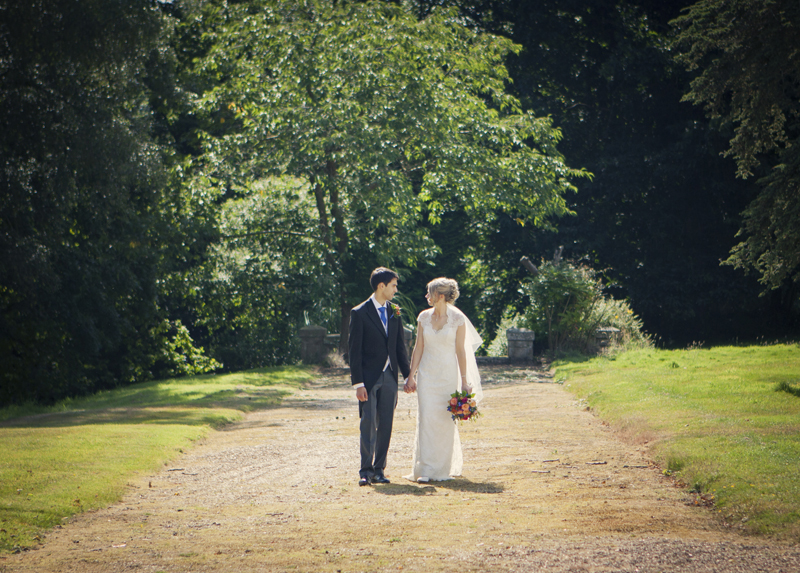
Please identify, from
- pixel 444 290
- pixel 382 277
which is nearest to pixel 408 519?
pixel 382 277

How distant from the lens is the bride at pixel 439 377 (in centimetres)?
817

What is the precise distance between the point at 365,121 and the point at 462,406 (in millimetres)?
13871

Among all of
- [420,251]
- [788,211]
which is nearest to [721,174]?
[420,251]

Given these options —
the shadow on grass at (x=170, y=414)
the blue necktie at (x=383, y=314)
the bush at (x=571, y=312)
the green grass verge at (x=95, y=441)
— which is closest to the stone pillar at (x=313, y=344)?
the green grass verge at (x=95, y=441)

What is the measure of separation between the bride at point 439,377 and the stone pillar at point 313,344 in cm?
1510

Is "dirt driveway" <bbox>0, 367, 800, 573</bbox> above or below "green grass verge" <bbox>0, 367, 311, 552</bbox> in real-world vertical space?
below

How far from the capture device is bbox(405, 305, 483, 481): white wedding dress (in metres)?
8.14

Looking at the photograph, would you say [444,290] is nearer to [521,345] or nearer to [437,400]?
[437,400]

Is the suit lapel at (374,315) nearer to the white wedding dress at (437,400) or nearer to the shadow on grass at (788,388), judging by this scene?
the white wedding dress at (437,400)

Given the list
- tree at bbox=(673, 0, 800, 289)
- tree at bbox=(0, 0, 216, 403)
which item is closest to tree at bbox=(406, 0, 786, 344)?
tree at bbox=(673, 0, 800, 289)

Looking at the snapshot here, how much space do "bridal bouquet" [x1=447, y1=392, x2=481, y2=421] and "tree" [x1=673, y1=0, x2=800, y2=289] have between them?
900cm

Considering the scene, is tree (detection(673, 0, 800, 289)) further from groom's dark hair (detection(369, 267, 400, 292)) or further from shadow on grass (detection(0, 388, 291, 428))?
shadow on grass (detection(0, 388, 291, 428))

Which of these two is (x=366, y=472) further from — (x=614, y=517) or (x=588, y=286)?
(x=588, y=286)

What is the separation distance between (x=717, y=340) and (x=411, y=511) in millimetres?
25848
